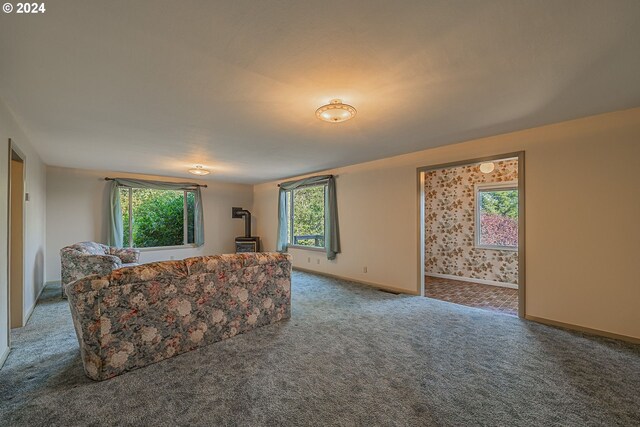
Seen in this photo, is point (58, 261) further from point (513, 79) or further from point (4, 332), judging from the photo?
point (513, 79)

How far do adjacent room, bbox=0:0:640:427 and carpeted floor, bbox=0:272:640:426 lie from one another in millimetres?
19

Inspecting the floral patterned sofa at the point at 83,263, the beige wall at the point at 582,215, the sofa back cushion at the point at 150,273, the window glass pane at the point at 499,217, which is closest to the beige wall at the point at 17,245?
the floral patterned sofa at the point at 83,263

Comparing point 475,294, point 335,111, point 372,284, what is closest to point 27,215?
point 335,111

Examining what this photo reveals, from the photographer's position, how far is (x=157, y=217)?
22.2 ft

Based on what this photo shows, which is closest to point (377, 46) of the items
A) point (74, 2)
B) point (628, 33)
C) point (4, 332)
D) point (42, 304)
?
point (628, 33)

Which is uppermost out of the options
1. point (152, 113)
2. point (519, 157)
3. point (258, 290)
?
point (152, 113)

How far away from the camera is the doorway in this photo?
3072 millimetres

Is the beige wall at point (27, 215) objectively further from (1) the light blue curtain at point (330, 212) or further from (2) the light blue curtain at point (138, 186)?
(1) the light blue curtain at point (330, 212)

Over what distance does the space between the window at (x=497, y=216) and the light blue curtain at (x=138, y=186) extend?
667 cm

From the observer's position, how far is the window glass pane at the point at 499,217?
5387 millimetres

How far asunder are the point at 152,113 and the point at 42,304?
3536mm

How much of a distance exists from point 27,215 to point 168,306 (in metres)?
2.88

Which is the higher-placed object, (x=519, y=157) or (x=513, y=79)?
(x=513, y=79)

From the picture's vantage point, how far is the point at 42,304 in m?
3.93
